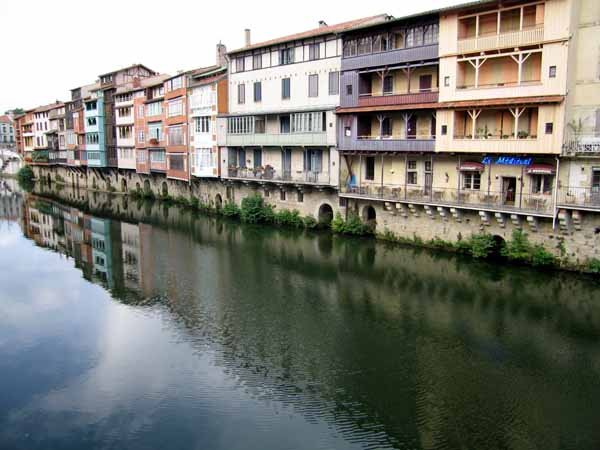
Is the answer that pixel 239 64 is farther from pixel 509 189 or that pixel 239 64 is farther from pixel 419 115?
pixel 509 189

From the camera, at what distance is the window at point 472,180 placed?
3164 cm

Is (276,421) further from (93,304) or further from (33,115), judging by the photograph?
(33,115)

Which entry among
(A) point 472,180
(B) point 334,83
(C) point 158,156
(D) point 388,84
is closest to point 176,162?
(C) point 158,156

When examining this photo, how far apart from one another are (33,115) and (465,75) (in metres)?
100

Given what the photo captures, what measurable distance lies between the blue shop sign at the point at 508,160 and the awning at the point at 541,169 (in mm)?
346

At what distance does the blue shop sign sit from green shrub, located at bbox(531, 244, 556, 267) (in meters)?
4.61

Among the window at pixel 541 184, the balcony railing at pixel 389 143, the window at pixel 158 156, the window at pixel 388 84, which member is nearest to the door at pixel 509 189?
the window at pixel 541 184

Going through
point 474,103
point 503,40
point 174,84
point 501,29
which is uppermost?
point 174,84

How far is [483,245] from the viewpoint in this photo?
98.8 ft

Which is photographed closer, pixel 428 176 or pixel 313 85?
pixel 428 176

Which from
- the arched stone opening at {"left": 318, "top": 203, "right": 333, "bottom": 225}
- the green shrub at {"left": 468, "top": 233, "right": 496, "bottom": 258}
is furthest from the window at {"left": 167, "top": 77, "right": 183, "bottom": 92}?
the green shrub at {"left": 468, "top": 233, "right": 496, "bottom": 258}

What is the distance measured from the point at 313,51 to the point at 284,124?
6.79 metres

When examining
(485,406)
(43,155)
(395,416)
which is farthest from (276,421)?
(43,155)

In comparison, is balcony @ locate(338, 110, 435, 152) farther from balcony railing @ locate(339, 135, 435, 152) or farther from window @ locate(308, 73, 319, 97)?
window @ locate(308, 73, 319, 97)
